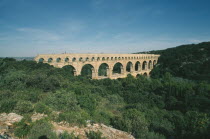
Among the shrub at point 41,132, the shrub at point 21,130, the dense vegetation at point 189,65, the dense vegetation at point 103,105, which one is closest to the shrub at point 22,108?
the dense vegetation at point 103,105

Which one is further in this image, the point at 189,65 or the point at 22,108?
the point at 189,65

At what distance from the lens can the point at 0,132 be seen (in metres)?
4.61

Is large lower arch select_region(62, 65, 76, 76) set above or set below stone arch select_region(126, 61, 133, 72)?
above

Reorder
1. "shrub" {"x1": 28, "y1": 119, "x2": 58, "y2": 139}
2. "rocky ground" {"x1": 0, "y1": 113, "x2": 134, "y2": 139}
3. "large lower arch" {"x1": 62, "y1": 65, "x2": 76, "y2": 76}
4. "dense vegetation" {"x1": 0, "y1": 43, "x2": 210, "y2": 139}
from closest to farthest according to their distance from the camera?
"shrub" {"x1": 28, "y1": 119, "x2": 58, "y2": 139} → "rocky ground" {"x1": 0, "y1": 113, "x2": 134, "y2": 139} → "dense vegetation" {"x1": 0, "y1": 43, "x2": 210, "y2": 139} → "large lower arch" {"x1": 62, "y1": 65, "x2": 76, "y2": 76}

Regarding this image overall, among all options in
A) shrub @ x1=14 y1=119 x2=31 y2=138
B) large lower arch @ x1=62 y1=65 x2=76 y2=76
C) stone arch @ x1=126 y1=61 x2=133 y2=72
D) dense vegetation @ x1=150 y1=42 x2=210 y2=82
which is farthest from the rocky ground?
dense vegetation @ x1=150 y1=42 x2=210 y2=82

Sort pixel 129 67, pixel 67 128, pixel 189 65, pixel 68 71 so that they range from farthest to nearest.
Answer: pixel 129 67, pixel 189 65, pixel 68 71, pixel 67 128

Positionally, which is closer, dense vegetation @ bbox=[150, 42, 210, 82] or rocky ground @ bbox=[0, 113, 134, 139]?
rocky ground @ bbox=[0, 113, 134, 139]

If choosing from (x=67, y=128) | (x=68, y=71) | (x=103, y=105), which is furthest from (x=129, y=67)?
(x=67, y=128)

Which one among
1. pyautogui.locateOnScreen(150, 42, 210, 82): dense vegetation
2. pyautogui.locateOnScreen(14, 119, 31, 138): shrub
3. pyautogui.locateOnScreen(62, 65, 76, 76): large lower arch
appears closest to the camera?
pyautogui.locateOnScreen(14, 119, 31, 138): shrub

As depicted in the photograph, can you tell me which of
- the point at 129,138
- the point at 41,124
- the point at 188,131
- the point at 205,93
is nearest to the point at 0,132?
the point at 41,124

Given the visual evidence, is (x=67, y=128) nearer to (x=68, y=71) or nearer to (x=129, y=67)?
(x=68, y=71)

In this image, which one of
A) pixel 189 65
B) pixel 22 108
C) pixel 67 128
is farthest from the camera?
pixel 189 65

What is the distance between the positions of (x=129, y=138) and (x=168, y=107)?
12677 millimetres

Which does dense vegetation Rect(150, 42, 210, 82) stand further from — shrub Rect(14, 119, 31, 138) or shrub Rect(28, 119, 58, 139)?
shrub Rect(14, 119, 31, 138)
